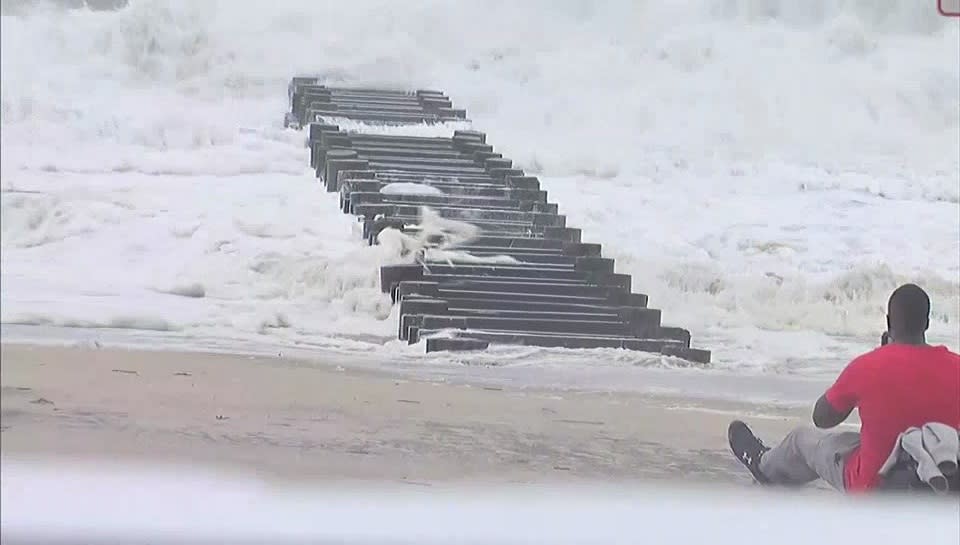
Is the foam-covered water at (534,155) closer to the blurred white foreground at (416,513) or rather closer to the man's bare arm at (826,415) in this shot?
the man's bare arm at (826,415)

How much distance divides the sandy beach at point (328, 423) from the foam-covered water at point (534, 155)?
69mm

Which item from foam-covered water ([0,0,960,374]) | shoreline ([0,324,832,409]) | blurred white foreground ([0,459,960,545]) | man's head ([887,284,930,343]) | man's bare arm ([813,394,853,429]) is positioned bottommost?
blurred white foreground ([0,459,960,545])

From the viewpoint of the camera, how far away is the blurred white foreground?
1.62 m

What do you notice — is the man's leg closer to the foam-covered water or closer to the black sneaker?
the black sneaker

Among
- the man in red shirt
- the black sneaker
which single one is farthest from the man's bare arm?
the black sneaker

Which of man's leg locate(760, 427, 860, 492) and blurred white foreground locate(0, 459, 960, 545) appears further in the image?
man's leg locate(760, 427, 860, 492)

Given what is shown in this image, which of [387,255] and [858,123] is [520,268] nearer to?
[387,255]

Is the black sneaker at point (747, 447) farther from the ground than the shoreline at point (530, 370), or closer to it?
closer to it

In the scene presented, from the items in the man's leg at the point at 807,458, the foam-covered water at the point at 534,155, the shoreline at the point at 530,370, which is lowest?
the man's leg at the point at 807,458

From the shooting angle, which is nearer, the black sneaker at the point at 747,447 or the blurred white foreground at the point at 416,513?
the blurred white foreground at the point at 416,513

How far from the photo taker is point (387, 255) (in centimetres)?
179

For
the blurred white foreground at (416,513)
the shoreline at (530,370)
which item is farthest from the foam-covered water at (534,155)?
the blurred white foreground at (416,513)

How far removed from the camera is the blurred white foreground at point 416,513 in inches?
63.9

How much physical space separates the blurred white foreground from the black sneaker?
40 millimetres
